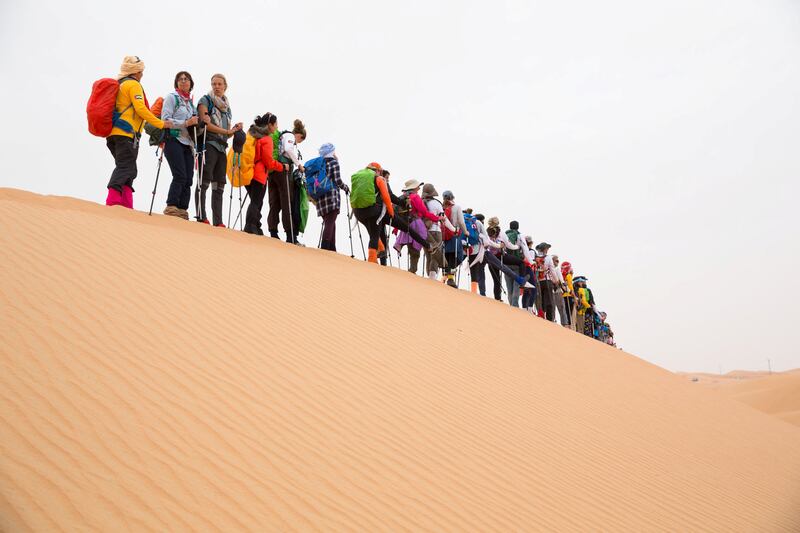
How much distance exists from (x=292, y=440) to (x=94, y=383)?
3.96ft

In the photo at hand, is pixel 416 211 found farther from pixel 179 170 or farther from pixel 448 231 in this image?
pixel 179 170

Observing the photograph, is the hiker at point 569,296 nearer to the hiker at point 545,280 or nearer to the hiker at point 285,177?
the hiker at point 545,280

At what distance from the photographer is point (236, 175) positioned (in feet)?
28.9

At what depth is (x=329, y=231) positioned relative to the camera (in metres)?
10.1

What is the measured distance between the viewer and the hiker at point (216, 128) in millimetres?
8039

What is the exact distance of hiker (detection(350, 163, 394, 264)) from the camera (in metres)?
9.75

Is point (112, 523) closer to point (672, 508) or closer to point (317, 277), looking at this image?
point (672, 508)

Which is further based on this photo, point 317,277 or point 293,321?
point 317,277

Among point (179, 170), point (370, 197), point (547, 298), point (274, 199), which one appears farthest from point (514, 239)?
point (179, 170)

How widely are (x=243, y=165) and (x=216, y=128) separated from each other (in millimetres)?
866

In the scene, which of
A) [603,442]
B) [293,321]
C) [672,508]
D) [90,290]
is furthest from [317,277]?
[672,508]

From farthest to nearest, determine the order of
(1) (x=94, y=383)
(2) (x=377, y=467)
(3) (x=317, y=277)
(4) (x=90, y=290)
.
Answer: (3) (x=317, y=277) → (4) (x=90, y=290) → (2) (x=377, y=467) → (1) (x=94, y=383)

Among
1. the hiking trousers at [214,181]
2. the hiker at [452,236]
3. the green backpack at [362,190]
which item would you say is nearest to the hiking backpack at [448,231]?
the hiker at [452,236]

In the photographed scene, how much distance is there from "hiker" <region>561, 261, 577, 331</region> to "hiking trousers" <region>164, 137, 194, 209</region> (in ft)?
38.4
